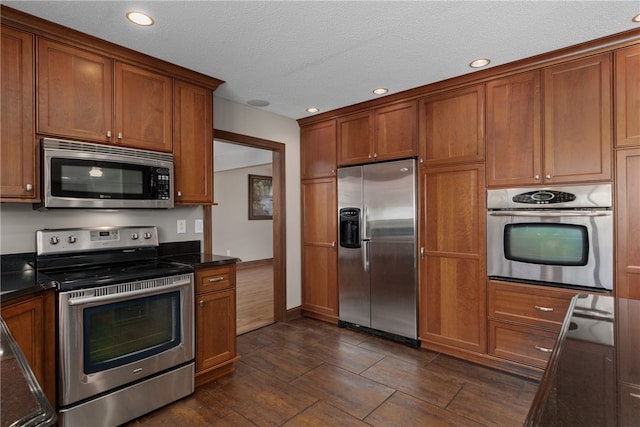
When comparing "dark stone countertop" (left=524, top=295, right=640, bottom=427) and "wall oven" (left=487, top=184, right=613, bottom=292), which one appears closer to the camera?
"dark stone countertop" (left=524, top=295, right=640, bottom=427)

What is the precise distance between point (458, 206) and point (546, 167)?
2.34 feet

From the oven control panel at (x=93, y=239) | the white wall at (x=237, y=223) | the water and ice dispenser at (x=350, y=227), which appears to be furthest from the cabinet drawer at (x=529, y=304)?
the white wall at (x=237, y=223)

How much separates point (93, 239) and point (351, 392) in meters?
2.16

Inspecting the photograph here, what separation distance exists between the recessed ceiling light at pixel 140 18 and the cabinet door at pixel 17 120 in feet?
2.08

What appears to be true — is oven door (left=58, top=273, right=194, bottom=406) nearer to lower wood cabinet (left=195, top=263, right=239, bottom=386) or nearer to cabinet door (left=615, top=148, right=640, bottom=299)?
lower wood cabinet (left=195, top=263, right=239, bottom=386)

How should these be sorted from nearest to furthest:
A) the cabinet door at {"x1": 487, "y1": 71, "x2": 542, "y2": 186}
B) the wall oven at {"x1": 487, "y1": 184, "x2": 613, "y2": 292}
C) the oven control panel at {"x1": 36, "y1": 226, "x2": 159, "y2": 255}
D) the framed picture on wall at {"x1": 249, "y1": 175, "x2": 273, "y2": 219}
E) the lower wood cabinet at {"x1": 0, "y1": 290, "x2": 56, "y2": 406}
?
1. the lower wood cabinet at {"x1": 0, "y1": 290, "x2": 56, "y2": 406}
2. the oven control panel at {"x1": 36, "y1": 226, "x2": 159, "y2": 255}
3. the wall oven at {"x1": 487, "y1": 184, "x2": 613, "y2": 292}
4. the cabinet door at {"x1": 487, "y1": 71, "x2": 542, "y2": 186}
5. the framed picture on wall at {"x1": 249, "y1": 175, "x2": 273, "y2": 219}

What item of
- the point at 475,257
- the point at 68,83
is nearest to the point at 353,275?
the point at 475,257

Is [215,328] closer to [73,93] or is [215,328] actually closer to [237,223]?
[73,93]

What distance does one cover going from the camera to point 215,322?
261 centimetres

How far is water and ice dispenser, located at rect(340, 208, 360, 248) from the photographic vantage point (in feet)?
12.0

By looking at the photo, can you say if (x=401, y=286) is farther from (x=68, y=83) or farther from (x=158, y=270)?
(x=68, y=83)

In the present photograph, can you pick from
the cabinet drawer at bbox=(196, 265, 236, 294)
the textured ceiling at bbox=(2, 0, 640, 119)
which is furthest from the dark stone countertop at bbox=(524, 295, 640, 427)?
the cabinet drawer at bbox=(196, 265, 236, 294)

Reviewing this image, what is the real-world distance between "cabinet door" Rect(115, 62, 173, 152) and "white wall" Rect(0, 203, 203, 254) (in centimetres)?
58

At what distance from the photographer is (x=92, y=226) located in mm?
2459
